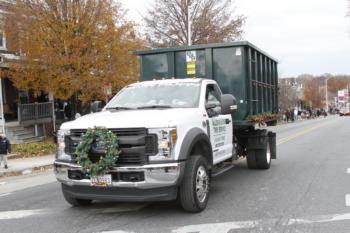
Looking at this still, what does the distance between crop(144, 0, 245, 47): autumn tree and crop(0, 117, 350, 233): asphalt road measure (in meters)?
26.9

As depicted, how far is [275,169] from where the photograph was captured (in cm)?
1178

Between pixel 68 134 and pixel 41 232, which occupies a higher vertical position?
pixel 68 134

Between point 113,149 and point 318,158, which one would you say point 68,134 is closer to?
→ point 113,149

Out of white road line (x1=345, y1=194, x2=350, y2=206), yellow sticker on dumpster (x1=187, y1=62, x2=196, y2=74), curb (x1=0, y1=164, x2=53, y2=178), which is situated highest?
yellow sticker on dumpster (x1=187, y1=62, x2=196, y2=74)

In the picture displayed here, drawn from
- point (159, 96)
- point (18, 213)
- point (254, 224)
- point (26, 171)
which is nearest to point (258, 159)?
point (159, 96)

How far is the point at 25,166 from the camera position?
15.5 metres

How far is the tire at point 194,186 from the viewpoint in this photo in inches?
269

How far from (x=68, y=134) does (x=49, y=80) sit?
1354 centimetres

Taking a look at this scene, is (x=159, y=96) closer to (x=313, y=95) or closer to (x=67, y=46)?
(x=67, y=46)

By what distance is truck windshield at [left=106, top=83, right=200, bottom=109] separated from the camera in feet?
26.1

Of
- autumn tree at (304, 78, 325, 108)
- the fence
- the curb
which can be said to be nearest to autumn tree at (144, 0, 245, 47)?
the fence

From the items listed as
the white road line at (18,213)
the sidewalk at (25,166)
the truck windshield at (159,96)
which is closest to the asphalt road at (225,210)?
the white road line at (18,213)

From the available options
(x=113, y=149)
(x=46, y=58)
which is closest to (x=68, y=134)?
(x=113, y=149)

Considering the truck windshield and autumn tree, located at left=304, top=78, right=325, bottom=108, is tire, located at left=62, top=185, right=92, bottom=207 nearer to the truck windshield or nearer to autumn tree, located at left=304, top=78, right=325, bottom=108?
the truck windshield
